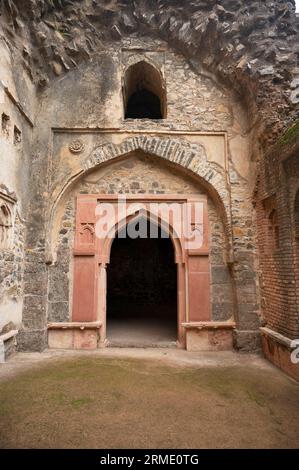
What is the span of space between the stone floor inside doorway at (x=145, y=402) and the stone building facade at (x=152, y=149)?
800 millimetres

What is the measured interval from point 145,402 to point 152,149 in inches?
168

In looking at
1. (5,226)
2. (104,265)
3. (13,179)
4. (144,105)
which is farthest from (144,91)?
(5,226)

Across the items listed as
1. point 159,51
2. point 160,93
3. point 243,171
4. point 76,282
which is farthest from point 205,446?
point 159,51

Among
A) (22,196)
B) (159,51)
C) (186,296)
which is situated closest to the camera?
(22,196)

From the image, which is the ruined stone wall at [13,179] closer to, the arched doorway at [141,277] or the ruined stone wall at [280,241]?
the ruined stone wall at [280,241]

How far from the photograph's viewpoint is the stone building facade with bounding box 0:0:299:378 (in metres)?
4.92

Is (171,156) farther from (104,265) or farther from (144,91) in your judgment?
(144,91)

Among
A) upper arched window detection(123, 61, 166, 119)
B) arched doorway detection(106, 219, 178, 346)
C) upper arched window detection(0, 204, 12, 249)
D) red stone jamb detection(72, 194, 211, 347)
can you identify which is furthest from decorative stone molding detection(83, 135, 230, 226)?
arched doorway detection(106, 219, 178, 346)

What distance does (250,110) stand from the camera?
547 centimetres

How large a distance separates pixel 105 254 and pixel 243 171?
10.4 feet

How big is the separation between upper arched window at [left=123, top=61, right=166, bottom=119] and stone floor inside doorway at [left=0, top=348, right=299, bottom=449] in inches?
193

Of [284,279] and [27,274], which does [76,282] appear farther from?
[284,279]

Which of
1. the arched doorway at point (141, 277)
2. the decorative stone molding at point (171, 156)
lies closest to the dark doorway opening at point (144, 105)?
the decorative stone molding at point (171, 156)

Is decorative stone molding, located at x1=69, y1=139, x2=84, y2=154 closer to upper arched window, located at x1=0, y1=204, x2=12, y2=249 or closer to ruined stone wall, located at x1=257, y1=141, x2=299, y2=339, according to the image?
upper arched window, located at x1=0, y1=204, x2=12, y2=249
